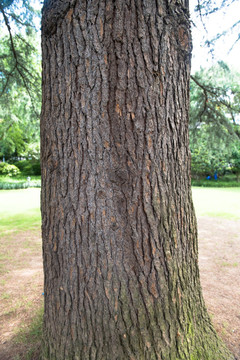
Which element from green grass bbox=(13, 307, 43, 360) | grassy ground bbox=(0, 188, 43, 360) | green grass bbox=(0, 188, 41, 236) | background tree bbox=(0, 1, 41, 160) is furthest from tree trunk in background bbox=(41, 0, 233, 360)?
green grass bbox=(0, 188, 41, 236)

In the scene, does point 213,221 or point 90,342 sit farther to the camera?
point 213,221

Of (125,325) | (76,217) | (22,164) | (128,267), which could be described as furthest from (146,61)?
(22,164)

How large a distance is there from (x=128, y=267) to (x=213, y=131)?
422cm

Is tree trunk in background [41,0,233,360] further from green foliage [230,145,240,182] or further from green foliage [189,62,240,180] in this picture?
green foliage [230,145,240,182]

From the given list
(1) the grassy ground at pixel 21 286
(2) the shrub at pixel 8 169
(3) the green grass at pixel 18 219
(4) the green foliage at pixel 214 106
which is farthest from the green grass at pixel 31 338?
(2) the shrub at pixel 8 169

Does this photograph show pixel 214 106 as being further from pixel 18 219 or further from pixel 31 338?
pixel 18 219

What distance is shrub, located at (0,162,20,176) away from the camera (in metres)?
23.3

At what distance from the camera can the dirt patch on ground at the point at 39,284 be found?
→ 2323 mm

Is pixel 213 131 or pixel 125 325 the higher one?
pixel 213 131

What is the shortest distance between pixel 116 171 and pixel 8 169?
78.9 ft

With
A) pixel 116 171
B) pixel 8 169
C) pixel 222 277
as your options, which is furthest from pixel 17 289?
pixel 8 169

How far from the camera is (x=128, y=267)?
155 cm

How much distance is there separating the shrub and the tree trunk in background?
23.6 metres

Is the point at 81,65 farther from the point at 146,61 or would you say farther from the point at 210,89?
the point at 210,89
